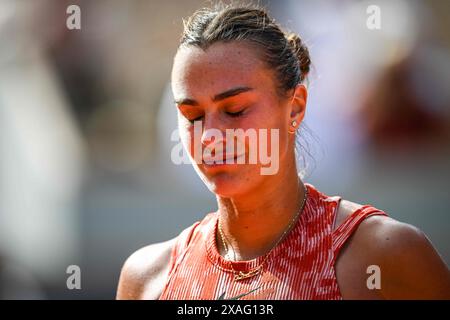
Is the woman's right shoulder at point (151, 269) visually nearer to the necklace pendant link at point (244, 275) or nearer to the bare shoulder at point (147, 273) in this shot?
the bare shoulder at point (147, 273)

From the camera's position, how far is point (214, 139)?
192 cm

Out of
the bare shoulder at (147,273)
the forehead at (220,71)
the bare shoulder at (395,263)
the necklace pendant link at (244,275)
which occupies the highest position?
the forehead at (220,71)

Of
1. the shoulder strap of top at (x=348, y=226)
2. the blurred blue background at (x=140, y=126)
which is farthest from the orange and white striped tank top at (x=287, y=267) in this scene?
the blurred blue background at (x=140, y=126)

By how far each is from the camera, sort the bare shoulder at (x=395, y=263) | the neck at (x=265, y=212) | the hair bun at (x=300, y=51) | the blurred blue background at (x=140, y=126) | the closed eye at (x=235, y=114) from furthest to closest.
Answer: the blurred blue background at (x=140, y=126) < the hair bun at (x=300, y=51) < the neck at (x=265, y=212) < the closed eye at (x=235, y=114) < the bare shoulder at (x=395, y=263)

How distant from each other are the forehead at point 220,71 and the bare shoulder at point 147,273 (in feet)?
2.05

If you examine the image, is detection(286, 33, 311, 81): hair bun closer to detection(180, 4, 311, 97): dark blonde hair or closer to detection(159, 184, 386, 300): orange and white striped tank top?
detection(180, 4, 311, 97): dark blonde hair

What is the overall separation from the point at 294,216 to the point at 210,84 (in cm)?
49

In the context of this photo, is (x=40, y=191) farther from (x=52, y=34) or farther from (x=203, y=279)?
(x=203, y=279)

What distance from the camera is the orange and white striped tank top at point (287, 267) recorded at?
1.86 m

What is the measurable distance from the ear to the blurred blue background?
2.00m

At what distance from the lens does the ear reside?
209 centimetres
